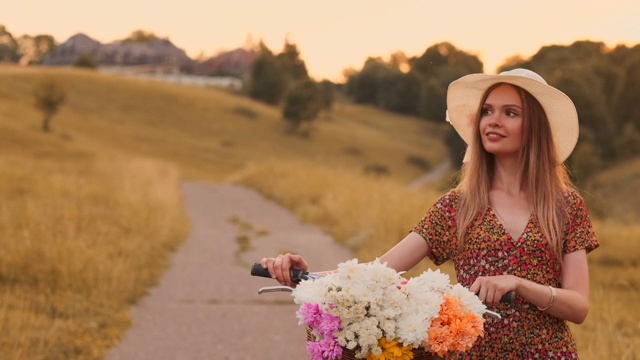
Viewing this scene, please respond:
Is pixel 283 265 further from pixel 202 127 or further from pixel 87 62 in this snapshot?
pixel 87 62

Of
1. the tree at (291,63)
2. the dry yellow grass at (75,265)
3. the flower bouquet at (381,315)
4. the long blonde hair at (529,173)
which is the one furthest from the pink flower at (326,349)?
the tree at (291,63)

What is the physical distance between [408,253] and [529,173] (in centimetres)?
50

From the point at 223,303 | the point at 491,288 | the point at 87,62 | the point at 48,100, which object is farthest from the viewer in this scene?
the point at 87,62

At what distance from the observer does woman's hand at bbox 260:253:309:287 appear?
9.22 feet

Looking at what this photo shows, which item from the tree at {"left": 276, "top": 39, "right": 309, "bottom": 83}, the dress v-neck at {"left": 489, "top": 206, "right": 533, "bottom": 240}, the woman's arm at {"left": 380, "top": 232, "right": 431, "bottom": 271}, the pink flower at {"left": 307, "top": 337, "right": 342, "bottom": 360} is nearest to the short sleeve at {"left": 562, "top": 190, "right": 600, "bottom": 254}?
the dress v-neck at {"left": 489, "top": 206, "right": 533, "bottom": 240}

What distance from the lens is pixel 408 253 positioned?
3150 millimetres

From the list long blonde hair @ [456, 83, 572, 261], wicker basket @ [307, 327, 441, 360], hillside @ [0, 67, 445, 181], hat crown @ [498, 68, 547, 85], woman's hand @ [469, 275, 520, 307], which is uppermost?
hat crown @ [498, 68, 547, 85]

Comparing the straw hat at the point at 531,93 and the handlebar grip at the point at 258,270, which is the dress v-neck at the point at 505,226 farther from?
the handlebar grip at the point at 258,270

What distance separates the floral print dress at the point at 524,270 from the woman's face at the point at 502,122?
24cm

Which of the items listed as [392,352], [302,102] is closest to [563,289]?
[392,352]

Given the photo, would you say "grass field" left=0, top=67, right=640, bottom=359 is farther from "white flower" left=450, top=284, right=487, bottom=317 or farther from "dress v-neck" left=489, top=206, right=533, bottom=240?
"white flower" left=450, top=284, right=487, bottom=317

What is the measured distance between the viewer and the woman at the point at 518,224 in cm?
295

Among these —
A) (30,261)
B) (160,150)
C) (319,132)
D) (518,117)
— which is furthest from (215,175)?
(518,117)

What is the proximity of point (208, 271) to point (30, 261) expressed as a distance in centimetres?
279
